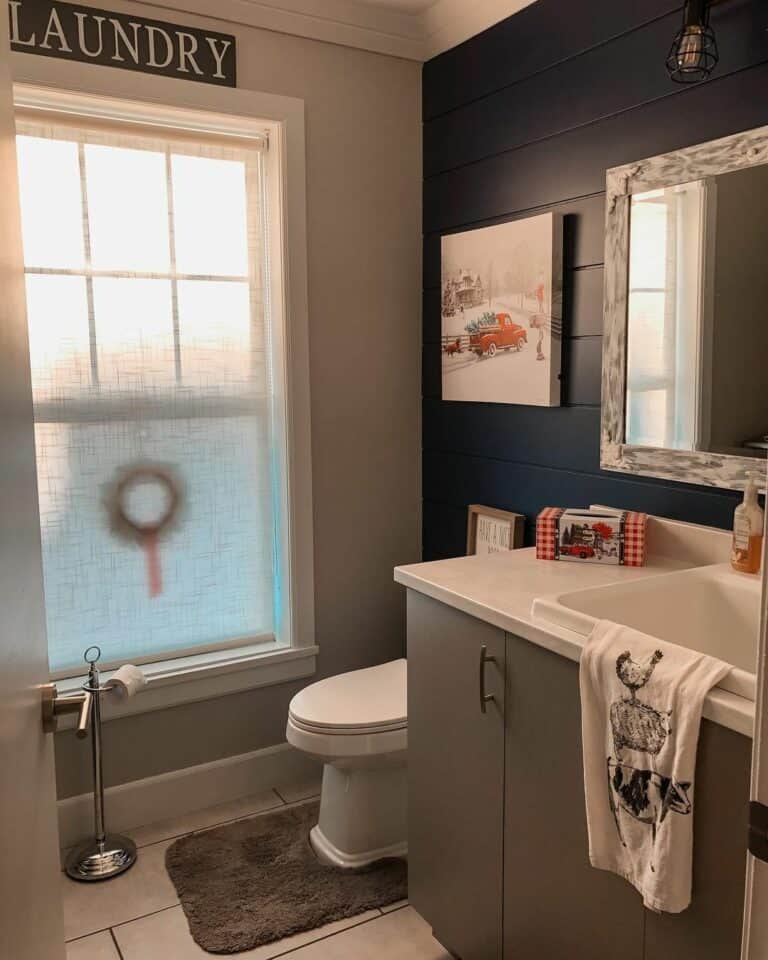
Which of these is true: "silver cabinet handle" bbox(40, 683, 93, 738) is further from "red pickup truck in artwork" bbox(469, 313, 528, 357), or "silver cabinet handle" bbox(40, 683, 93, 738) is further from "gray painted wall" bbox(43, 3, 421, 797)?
"red pickup truck in artwork" bbox(469, 313, 528, 357)

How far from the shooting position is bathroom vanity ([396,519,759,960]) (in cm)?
124

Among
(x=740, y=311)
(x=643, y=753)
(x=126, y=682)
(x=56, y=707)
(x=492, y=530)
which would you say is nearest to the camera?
(x=56, y=707)

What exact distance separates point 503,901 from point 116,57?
2.32 m

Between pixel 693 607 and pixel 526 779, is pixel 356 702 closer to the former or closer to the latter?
pixel 526 779

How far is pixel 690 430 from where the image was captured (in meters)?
1.95

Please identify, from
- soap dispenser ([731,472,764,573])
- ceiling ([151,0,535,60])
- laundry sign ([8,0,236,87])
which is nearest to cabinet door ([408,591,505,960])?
soap dispenser ([731,472,764,573])

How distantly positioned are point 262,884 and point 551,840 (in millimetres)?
1020

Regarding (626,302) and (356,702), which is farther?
(356,702)

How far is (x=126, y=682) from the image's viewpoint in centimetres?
232

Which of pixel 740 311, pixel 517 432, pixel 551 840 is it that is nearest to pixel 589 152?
pixel 740 311

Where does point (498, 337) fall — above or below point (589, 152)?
below

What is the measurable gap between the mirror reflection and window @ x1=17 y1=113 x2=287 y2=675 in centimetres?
118

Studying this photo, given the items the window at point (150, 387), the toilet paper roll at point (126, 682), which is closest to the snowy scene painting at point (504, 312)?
the window at point (150, 387)

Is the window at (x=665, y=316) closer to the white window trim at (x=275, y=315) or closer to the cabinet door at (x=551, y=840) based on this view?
the cabinet door at (x=551, y=840)
